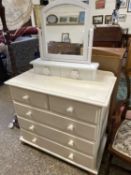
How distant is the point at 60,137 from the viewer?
1.32 meters

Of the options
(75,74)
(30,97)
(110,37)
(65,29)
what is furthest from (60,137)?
(110,37)

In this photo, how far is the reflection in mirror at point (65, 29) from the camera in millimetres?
1123

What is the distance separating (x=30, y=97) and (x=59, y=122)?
1.02ft

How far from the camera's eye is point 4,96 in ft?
8.93

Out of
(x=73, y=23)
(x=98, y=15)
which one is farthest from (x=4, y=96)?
(x=98, y=15)

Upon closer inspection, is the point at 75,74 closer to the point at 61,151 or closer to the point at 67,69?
the point at 67,69

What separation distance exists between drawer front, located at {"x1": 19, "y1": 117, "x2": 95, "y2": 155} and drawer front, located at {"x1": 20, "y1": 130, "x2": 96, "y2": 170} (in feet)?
0.19

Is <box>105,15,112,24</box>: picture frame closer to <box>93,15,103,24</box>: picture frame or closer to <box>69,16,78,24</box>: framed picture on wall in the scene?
<box>93,15,103,24</box>: picture frame

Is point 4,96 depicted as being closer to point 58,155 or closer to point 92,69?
point 58,155

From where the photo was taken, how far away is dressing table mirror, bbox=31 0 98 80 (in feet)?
3.62

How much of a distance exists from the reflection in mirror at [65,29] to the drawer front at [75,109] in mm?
401

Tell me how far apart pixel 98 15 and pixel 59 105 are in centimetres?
391

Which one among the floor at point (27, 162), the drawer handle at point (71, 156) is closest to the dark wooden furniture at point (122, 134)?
the drawer handle at point (71, 156)

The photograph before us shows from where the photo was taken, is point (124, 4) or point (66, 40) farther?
point (124, 4)
